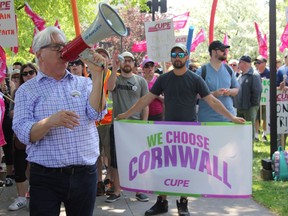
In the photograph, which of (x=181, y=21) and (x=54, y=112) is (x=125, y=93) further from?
(x=181, y=21)

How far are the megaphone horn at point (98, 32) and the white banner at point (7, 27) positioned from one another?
518 cm

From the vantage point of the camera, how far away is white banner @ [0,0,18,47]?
781cm

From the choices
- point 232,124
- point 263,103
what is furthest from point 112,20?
point 263,103

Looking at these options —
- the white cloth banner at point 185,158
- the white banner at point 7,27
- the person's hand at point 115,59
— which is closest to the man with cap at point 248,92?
the white banner at point 7,27

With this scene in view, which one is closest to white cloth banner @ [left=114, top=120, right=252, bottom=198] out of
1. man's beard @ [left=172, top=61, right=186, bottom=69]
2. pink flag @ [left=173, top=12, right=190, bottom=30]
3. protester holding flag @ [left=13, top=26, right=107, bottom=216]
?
man's beard @ [left=172, top=61, right=186, bottom=69]

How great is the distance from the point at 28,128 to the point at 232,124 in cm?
286

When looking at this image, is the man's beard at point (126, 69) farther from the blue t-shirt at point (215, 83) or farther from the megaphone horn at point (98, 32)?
the megaphone horn at point (98, 32)

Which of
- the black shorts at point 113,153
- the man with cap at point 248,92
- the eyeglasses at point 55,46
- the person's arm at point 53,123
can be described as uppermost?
the eyeglasses at point 55,46

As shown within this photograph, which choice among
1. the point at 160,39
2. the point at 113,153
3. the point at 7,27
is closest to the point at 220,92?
the point at 113,153

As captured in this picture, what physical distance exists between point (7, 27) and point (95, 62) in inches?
210

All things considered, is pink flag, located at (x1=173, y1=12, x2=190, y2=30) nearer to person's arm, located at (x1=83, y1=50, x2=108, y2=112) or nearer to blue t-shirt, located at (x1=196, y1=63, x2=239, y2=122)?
blue t-shirt, located at (x1=196, y1=63, x2=239, y2=122)

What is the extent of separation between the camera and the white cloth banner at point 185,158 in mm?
5285

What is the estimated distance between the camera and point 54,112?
10.1ft

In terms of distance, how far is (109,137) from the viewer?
22.1 feet
